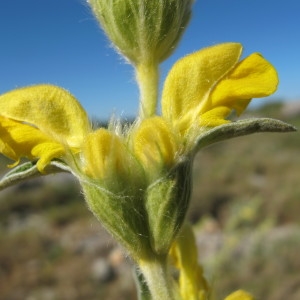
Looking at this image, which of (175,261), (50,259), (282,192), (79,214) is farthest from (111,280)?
(175,261)

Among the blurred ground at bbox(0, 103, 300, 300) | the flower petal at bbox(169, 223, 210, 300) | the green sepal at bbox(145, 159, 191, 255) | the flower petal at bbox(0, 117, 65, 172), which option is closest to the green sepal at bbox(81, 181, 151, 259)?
the green sepal at bbox(145, 159, 191, 255)

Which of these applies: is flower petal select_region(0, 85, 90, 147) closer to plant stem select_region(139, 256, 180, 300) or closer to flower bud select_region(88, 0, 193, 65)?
flower bud select_region(88, 0, 193, 65)

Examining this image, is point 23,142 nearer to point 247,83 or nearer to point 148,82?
point 148,82

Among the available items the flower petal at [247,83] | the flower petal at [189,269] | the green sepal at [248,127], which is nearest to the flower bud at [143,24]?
the flower petal at [247,83]

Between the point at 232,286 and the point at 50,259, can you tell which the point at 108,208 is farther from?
the point at 50,259

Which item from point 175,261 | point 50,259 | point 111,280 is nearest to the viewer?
point 175,261

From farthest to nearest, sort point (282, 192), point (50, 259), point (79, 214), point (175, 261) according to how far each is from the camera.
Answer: point (79, 214), point (282, 192), point (50, 259), point (175, 261)

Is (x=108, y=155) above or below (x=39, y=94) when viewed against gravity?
below

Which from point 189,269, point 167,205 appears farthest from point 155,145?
point 189,269
